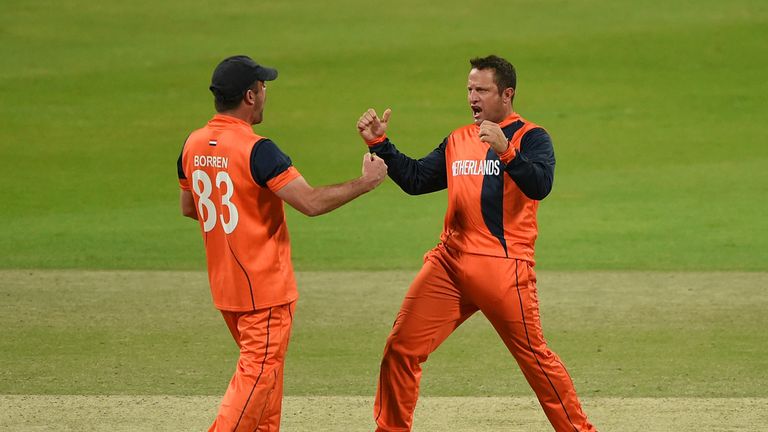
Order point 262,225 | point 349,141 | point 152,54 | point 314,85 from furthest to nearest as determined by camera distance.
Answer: point 152,54
point 314,85
point 349,141
point 262,225

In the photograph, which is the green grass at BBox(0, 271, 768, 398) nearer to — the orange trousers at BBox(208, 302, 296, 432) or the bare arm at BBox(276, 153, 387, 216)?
the orange trousers at BBox(208, 302, 296, 432)

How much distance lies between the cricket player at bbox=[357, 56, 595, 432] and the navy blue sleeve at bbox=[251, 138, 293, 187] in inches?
42.1

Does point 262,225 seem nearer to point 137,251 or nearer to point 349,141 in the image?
point 137,251

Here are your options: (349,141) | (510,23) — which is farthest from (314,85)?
(510,23)

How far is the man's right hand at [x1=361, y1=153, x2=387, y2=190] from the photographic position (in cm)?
573

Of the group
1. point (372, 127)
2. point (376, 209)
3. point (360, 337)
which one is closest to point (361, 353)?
point (360, 337)

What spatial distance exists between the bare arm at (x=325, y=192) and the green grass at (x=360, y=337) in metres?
2.44

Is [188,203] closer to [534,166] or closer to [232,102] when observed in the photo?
[232,102]

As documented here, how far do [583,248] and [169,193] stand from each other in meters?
6.58

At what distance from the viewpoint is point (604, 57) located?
80.5 ft

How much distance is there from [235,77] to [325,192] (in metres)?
0.67

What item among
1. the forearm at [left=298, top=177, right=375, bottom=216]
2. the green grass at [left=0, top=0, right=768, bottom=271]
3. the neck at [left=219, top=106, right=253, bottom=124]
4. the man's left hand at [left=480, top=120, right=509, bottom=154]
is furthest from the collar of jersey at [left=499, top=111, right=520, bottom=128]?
the green grass at [left=0, top=0, right=768, bottom=271]

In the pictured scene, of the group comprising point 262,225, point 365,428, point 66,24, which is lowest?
point 365,428

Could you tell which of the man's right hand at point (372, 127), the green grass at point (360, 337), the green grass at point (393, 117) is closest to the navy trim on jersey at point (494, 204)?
the man's right hand at point (372, 127)
